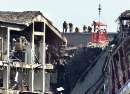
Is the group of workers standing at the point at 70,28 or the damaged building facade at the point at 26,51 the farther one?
the group of workers standing at the point at 70,28

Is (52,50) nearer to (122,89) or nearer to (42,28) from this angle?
(42,28)

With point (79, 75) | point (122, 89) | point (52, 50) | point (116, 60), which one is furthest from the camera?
point (79, 75)

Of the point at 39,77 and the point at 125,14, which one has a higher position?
the point at 125,14

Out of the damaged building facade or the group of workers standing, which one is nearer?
the damaged building facade

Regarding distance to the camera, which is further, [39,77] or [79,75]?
[79,75]

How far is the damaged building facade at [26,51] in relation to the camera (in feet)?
153

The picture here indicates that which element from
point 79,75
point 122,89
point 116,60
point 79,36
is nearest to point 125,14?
point 116,60

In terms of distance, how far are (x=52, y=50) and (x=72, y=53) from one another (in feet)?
16.8

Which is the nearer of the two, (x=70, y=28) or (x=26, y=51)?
(x=26, y=51)

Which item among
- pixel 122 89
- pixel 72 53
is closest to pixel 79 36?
pixel 72 53

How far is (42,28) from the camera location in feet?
165

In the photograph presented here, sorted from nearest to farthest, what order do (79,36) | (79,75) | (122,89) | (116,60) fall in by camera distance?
(122,89) → (116,60) → (79,75) → (79,36)

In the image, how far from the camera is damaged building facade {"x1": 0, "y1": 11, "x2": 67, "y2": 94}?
4666 cm

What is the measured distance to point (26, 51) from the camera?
162 feet
